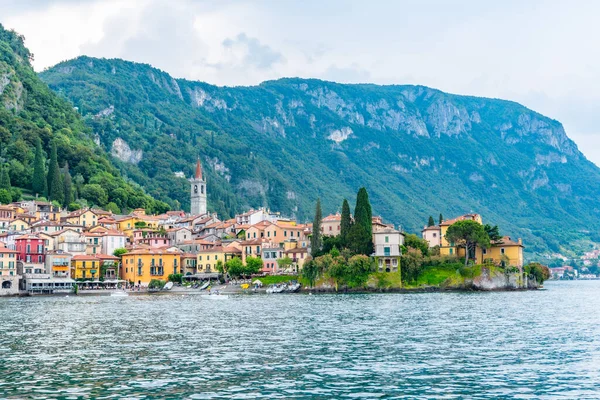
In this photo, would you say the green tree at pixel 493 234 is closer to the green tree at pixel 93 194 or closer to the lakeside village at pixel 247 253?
the lakeside village at pixel 247 253

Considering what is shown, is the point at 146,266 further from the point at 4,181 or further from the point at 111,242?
the point at 4,181

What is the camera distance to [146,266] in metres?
122

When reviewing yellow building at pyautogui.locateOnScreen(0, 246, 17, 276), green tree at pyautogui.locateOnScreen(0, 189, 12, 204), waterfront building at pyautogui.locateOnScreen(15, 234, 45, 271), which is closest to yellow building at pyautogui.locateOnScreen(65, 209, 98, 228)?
green tree at pyautogui.locateOnScreen(0, 189, 12, 204)

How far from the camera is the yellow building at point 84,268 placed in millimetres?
119562

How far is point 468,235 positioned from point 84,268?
189 feet

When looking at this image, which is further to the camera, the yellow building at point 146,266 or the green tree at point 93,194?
the green tree at point 93,194

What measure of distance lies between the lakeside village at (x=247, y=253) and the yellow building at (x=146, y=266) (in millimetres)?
155

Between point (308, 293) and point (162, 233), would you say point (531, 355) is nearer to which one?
point (308, 293)

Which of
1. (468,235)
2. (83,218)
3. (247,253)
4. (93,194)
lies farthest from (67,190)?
(468,235)

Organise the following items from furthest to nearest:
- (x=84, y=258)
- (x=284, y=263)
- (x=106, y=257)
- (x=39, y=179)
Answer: (x=39, y=179) → (x=106, y=257) → (x=84, y=258) → (x=284, y=263)

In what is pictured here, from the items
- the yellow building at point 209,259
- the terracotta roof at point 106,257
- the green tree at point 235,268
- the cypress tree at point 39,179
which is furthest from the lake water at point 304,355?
the cypress tree at point 39,179

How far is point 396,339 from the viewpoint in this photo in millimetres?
41688

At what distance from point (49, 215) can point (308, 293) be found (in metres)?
62.5

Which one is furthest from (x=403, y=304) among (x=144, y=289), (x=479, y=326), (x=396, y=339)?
(x=144, y=289)
